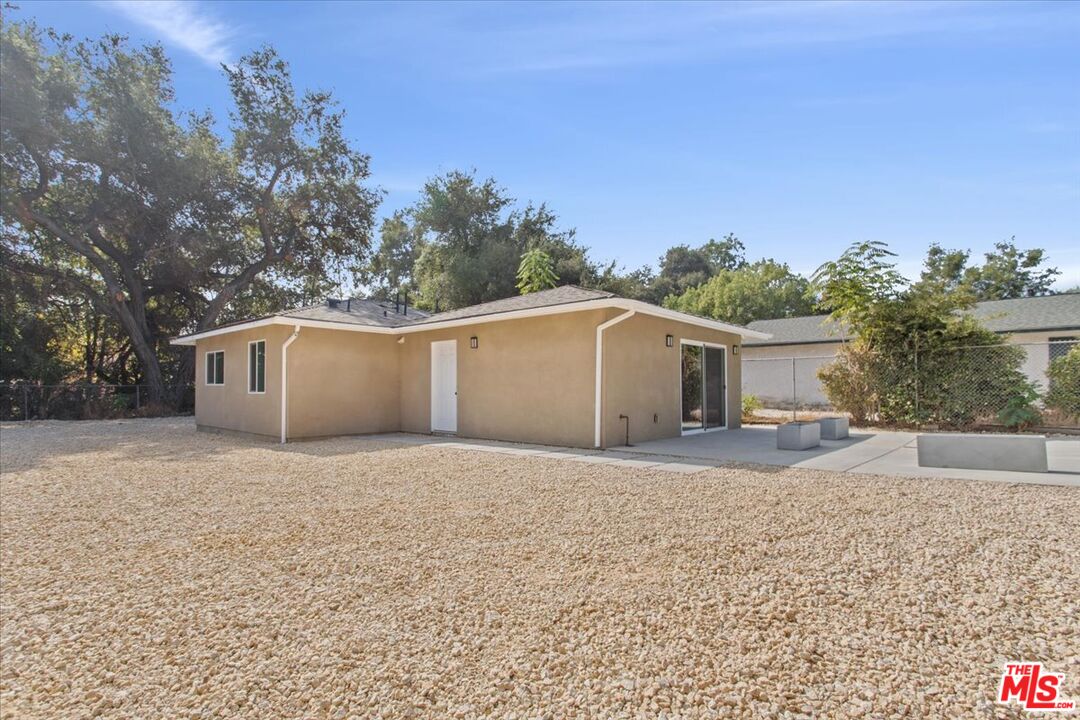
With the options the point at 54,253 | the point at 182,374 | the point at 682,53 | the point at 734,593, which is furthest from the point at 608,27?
the point at 54,253

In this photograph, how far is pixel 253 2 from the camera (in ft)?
29.4

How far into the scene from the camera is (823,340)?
63.3ft

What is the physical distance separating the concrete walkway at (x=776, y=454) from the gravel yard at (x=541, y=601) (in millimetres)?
801

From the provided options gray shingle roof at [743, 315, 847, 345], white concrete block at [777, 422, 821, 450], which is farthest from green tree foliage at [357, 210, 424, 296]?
white concrete block at [777, 422, 821, 450]

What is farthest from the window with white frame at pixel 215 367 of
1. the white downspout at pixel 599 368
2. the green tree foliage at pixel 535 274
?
the green tree foliage at pixel 535 274

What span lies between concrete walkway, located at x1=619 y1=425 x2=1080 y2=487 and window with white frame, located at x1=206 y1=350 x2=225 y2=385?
1029cm

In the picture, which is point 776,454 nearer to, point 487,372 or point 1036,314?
point 487,372

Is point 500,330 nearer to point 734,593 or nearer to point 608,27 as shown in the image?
point 608,27

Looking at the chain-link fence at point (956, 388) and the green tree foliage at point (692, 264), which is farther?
the green tree foliage at point (692, 264)

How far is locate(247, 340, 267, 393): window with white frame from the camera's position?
447 inches

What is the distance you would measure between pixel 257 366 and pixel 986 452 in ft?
41.2

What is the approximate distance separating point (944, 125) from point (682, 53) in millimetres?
4297

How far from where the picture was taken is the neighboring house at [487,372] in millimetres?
9148

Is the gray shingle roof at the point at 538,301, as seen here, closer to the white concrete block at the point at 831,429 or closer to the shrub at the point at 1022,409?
the white concrete block at the point at 831,429
